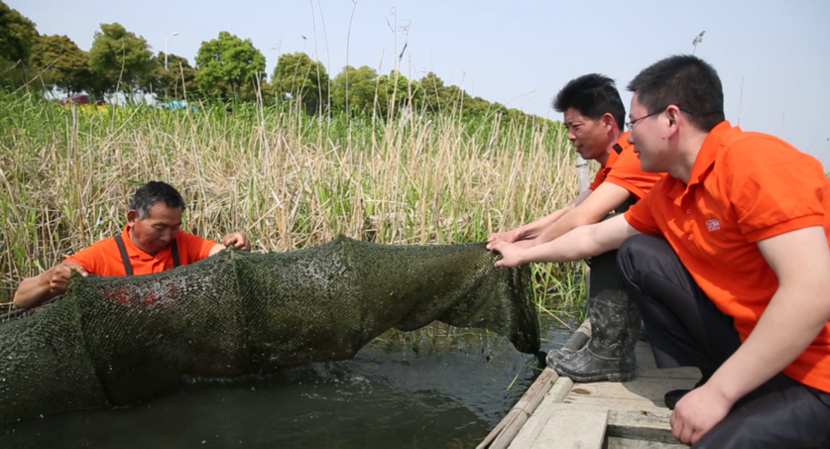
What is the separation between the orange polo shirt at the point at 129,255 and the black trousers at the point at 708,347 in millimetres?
2272

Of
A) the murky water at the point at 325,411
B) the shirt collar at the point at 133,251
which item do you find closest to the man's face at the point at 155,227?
the shirt collar at the point at 133,251

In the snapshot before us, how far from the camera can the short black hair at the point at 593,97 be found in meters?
3.02

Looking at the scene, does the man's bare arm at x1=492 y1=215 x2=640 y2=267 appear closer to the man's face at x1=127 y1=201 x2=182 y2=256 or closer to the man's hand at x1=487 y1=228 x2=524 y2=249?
the man's hand at x1=487 y1=228 x2=524 y2=249

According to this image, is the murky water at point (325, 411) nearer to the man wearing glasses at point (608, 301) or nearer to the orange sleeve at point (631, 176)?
the man wearing glasses at point (608, 301)

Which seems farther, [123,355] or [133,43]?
[133,43]

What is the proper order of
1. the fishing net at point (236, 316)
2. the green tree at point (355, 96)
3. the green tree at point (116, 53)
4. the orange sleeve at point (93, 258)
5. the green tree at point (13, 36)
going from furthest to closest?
the green tree at point (116, 53), the green tree at point (13, 36), the green tree at point (355, 96), the orange sleeve at point (93, 258), the fishing net at point (236, 316)

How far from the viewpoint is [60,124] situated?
5.02m

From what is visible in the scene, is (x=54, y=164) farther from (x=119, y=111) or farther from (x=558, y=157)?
(x=558, y=157)

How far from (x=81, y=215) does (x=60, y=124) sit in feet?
3.84

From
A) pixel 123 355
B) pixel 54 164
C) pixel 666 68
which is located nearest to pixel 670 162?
pixel 666 68

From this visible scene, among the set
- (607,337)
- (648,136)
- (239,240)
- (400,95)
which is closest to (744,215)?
(648,136)

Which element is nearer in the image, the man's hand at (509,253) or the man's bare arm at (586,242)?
the man's bare arm at (586,242)

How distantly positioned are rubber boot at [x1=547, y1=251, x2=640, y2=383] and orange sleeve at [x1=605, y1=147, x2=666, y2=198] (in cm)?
30

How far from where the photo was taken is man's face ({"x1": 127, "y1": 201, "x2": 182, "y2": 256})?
306 cm
